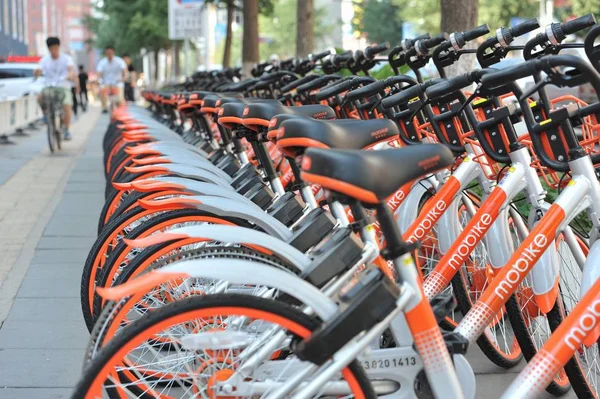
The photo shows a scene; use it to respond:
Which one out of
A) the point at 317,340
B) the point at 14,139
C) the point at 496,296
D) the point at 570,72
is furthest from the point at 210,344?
the point at 14,139

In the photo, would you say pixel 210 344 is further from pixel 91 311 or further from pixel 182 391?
pixel 91 311

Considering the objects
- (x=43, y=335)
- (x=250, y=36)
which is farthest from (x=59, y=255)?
(x=250, y=36)

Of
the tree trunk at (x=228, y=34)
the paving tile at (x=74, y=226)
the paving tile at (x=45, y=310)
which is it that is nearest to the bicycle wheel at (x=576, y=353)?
the paving tile at (x=45, y=310)

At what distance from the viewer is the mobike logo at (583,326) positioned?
2912mm

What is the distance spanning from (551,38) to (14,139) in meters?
17.0

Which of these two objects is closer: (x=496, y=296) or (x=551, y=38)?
(x=496, y=296)

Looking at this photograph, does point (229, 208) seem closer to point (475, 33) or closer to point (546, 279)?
point (546, 279)

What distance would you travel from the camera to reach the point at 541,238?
130 inches

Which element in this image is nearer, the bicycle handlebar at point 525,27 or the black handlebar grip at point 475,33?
the bicycle handlebar at point 525,27

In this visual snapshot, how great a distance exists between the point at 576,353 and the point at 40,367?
2.35 meters

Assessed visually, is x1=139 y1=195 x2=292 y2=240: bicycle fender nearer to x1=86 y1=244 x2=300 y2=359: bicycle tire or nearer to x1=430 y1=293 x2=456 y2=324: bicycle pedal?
x1=86 y1=244 x2=300 y2=359: bicycle tire

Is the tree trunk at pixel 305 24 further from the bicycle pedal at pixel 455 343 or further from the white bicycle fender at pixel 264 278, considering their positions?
the white bicycle fender at pixel 264 278

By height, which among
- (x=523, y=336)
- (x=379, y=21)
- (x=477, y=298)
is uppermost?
(x=379, y=21)

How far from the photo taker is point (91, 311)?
4215 millimetres
